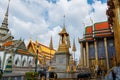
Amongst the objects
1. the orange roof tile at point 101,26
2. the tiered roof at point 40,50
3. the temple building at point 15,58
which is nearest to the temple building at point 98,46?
the orange roof tile at point 101,26

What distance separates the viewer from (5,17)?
202 ft

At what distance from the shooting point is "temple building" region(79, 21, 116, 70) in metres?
31.2

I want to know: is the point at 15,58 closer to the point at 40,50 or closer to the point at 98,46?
the point at 40,50

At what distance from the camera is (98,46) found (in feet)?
108

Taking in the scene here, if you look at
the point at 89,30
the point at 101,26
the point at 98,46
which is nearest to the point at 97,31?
the point at 101,26

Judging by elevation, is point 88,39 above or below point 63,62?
above

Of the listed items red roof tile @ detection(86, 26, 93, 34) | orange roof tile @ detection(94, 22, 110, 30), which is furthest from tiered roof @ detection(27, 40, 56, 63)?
orange roof tile @ detection(94, 22, 110, 30)

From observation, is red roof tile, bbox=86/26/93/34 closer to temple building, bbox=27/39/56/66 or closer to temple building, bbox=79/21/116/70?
temple building, bbox=79/21/116/70

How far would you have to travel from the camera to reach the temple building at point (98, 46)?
3122 centimetres

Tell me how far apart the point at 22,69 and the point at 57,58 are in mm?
14731

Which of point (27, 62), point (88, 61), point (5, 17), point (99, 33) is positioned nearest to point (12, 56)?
point (27, 62)

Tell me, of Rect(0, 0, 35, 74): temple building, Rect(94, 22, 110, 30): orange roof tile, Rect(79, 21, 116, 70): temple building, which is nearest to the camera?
Rect(79, 21, 116, 70): temple building

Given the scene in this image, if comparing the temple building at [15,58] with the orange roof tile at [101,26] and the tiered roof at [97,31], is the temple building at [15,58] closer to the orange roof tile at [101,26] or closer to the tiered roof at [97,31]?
the tiered roof at [97,31]

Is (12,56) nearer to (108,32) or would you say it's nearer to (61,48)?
Answer: (61,48)
